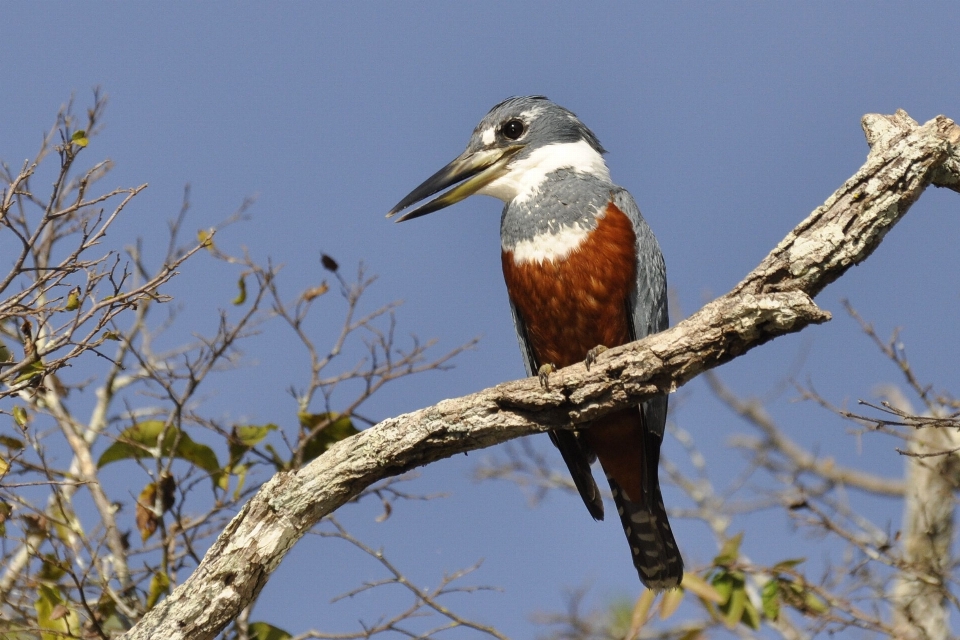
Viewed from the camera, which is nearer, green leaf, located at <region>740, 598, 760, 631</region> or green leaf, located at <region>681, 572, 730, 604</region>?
green leaf, located at <region>681, 572, 730, 604</region>

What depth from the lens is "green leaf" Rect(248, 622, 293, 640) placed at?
397 centimetres

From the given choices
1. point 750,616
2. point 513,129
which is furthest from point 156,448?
point 750,616

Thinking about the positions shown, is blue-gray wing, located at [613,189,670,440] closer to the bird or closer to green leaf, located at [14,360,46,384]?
the bird

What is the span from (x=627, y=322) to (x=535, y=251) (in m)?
0.51

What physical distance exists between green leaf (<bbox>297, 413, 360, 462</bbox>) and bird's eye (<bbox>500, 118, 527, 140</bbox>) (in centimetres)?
171

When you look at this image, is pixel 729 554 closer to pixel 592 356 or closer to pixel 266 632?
pixel 592 356

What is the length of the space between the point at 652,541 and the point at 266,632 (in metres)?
1.76

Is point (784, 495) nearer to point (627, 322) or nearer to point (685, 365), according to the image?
point (627, 322)

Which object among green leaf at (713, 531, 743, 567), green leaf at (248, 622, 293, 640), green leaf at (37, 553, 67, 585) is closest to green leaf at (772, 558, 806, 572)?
green leaf at (713, 531, 743, 567)

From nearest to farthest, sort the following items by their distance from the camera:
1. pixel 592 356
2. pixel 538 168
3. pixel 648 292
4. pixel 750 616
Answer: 1. pixel 592 356
2. pixel 648 292
3. pixel 750 616
4. pixel 538 168

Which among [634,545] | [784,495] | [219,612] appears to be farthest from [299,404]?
[784,495]

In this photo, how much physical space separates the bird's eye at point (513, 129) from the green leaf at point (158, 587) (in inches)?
103

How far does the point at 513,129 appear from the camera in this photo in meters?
5.04

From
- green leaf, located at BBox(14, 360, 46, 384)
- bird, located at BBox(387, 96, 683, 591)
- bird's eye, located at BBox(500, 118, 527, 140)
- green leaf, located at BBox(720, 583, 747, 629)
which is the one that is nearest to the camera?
green leaf, located at BBox(14, 360, 46, 384)
